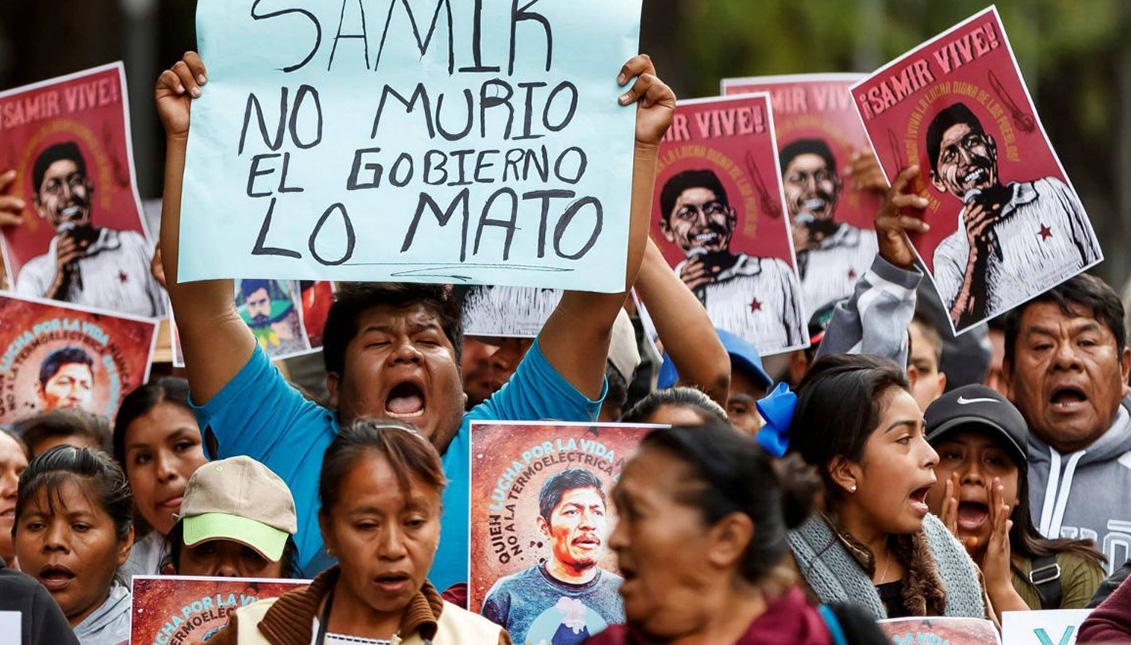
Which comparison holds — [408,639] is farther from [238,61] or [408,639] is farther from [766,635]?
[238,61]

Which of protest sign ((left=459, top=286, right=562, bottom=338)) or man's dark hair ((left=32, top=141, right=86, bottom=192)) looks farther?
man's dark hair ((left=32, top=141, right=86, bottom=192))

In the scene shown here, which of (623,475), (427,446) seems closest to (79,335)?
(427,446)

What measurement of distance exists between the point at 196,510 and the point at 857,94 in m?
2.34

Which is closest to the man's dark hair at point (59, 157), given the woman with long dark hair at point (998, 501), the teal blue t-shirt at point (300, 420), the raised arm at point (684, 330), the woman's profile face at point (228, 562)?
the teal blue t-shirt at point (300, 420)

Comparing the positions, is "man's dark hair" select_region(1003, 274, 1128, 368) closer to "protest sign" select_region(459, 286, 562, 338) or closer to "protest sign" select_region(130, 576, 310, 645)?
"protest sign" select_region(459, 286, 562, 338)

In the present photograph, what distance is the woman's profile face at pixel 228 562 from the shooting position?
4652mm

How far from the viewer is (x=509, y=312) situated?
5730mm

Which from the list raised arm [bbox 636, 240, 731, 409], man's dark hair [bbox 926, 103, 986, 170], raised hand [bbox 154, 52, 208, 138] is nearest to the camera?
raised hand [bbox 154, 52, 208, 138]

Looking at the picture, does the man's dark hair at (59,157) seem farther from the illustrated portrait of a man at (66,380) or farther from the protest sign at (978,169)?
the protest sign at (978,169)

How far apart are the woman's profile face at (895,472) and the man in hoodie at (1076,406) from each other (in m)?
0.99

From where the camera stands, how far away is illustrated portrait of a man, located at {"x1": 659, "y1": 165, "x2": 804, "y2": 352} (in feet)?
19.4

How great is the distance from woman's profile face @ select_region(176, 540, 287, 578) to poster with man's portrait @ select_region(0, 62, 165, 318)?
1.70 metres

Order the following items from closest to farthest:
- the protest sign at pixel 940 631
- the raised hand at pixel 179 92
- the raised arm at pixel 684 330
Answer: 1. the protest sign at pixel 940 631
2. the raised hand at pixel 179 92
3. the raised arm at pixel 684 330

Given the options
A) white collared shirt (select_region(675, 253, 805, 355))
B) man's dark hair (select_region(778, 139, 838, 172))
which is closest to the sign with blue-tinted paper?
white collared shirt (select_region(675, 253, 805, 355))
